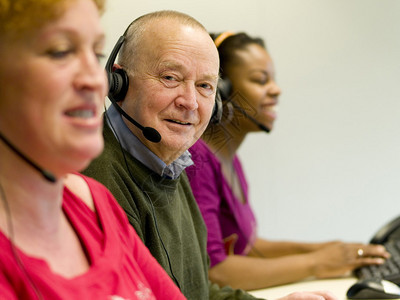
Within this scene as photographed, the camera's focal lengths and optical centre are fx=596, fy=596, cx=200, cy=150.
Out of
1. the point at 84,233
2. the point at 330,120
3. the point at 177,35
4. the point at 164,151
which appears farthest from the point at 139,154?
the point at 330,120

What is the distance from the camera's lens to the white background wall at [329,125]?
2598mm

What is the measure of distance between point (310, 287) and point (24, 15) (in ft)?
4.00

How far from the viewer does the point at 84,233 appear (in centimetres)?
73

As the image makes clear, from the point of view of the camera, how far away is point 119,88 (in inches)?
43.6

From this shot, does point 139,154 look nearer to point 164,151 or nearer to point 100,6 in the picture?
point 164,151

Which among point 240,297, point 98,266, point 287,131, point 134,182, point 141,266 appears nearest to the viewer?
point 98,266

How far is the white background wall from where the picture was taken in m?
2.60

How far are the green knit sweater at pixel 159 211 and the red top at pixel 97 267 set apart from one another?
0.17m

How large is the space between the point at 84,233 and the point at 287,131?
6.59 ft

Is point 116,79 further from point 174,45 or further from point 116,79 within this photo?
point 174,45

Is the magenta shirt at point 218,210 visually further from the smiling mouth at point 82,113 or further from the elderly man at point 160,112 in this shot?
the smiling mouth at point 82,113

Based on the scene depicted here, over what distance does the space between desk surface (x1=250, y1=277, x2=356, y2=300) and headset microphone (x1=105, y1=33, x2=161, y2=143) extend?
24.7 inches

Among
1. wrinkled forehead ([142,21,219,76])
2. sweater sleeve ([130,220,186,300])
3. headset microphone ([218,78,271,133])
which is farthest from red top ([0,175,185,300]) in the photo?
headset microphone ([218,78,271,133])

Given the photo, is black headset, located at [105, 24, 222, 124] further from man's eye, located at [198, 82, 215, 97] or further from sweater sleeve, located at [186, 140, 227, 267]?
sweater sleeve, located at [186, 140, 227, 267]
